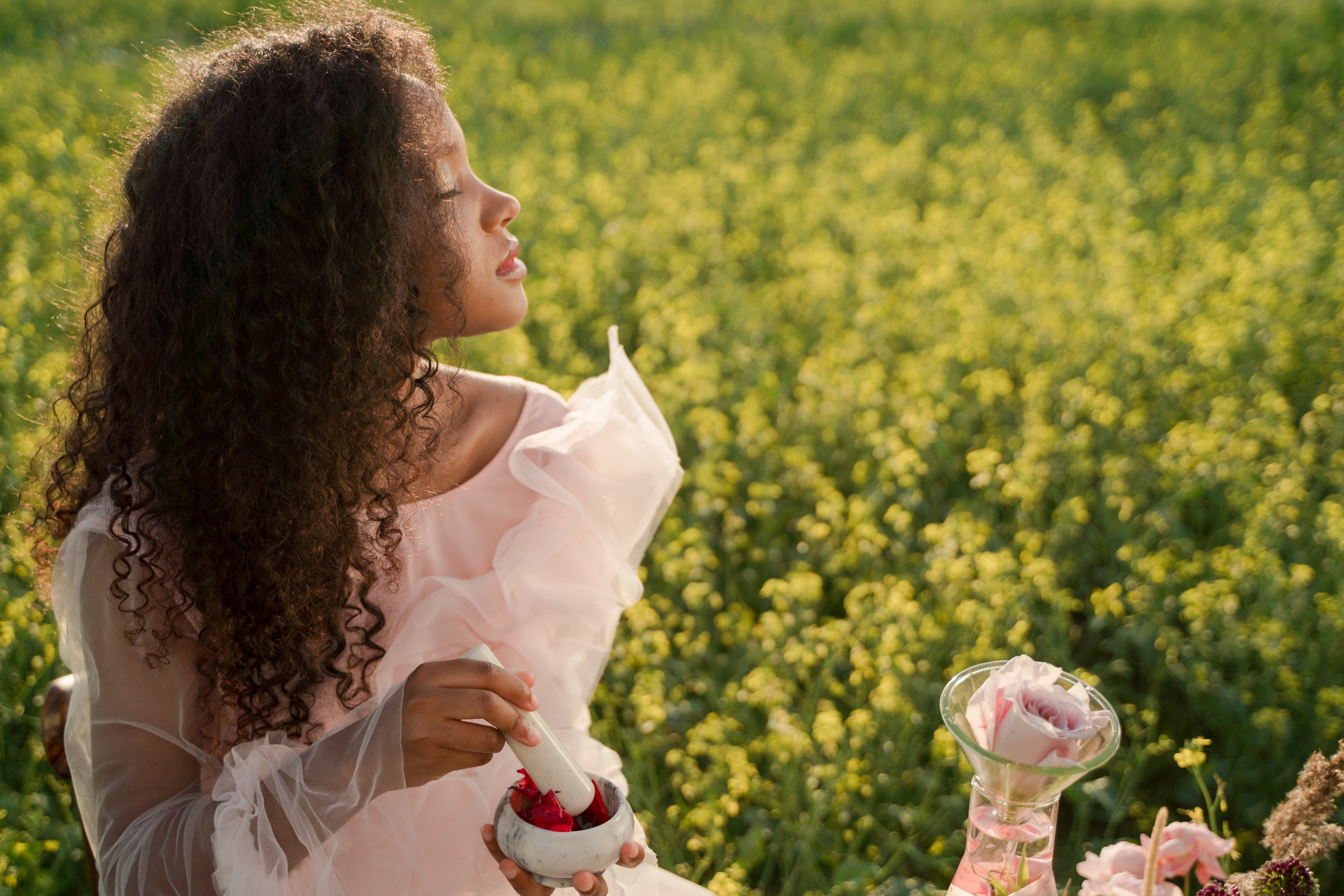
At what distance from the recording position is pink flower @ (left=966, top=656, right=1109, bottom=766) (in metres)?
0.94

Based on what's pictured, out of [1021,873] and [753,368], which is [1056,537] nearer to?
[753,368]

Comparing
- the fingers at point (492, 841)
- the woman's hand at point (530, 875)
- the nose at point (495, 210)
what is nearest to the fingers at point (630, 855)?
the woman's hand at point (530, 875)

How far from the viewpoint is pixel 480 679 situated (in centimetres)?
115

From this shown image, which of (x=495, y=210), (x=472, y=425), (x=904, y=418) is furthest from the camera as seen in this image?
(x=904, y=418)

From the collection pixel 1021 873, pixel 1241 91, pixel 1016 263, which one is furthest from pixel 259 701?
pixel 1241 91

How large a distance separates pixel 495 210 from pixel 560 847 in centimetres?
89

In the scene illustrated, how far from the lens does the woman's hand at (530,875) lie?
3.77 feet

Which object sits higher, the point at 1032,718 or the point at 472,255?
the point at 472,255

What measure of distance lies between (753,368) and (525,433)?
237 cm

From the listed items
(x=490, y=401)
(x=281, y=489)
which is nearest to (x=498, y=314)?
(x=490, y=401)

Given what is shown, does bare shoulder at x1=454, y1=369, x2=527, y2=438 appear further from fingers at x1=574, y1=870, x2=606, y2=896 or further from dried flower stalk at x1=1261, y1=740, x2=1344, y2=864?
dried flower stalk at x1=1261, y1=740, x2=1344, y2=864

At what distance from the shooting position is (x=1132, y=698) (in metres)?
2.79

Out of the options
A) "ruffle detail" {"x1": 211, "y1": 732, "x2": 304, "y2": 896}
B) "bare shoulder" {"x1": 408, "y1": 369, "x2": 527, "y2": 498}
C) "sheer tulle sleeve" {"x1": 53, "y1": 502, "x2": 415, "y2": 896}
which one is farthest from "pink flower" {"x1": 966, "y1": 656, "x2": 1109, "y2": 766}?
"bare shoulder" {"x1": 408, "y1": 369, "x2": 527, "y2": 498}

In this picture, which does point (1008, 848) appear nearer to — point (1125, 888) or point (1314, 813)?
point (1125, 888)
